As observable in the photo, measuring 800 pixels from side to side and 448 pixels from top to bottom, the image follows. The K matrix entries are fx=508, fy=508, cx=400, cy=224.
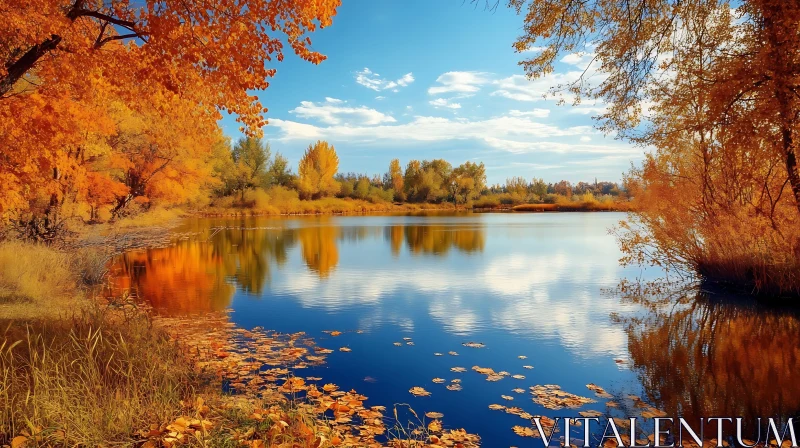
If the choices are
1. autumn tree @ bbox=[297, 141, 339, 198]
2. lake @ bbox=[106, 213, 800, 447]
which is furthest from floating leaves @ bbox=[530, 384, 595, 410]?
autumn tree @ bbox=[297, 141, 339, 198]

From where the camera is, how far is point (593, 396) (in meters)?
6.66

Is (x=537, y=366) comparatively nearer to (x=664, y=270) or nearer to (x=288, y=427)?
(x=288, y=427)

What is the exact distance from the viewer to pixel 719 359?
331 inches

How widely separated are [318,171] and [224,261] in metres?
56.6

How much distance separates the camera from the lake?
6723mm

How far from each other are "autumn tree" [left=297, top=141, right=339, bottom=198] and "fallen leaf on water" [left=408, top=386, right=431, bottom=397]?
66486 mm

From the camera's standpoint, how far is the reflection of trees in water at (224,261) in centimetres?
1377

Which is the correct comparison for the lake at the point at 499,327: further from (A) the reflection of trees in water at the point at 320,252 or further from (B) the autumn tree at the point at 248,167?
(B) the autumn tree at the point at 248,167

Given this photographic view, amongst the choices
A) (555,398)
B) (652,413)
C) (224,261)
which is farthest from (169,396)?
(224,261)

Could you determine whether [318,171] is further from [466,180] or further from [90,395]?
[90,395]

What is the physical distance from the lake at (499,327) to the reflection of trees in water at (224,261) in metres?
0.12

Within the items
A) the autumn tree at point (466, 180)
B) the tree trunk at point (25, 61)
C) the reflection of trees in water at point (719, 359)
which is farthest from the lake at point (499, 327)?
the autumn tree at point (466, 180)

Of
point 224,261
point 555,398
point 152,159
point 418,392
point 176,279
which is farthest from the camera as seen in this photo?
point 152,159

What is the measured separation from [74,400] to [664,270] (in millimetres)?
17945
